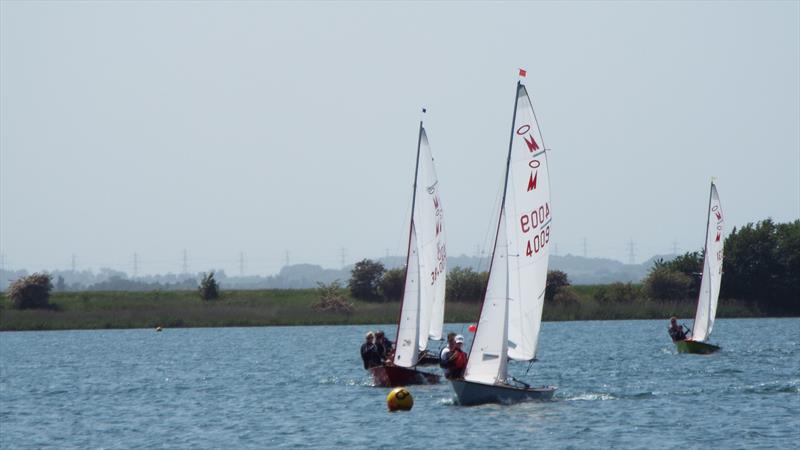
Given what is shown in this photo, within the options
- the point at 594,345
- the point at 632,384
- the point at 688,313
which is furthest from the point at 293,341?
the point at 632,384

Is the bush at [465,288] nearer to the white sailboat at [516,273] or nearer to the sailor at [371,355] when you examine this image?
the sailor at [371,355]

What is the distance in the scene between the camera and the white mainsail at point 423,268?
48.2 meters

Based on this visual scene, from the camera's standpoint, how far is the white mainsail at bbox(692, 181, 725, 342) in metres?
62.4

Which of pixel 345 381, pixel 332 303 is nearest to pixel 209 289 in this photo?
pixel 332 303

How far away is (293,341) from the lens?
8319 cm

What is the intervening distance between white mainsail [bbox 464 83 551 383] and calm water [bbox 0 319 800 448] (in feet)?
5.14

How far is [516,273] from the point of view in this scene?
125 feet

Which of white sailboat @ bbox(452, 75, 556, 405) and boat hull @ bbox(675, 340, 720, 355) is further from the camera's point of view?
boat hull @ bbox(675, 340, 720, 355)

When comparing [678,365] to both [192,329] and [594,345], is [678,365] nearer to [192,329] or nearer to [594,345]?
[594,345]

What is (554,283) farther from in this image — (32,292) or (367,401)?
(367,401)

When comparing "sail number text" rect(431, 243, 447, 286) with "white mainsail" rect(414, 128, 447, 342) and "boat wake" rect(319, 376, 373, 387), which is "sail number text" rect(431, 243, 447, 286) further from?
"boat wake" rect(319, 376, 373, 387)

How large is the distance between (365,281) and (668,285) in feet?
78.9

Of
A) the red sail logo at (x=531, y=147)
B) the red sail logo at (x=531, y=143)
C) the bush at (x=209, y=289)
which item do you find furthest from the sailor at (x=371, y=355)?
the bush at (x=209, y=289)

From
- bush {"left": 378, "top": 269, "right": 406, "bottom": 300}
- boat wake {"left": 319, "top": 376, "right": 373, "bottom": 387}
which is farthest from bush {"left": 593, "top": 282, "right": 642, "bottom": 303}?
boat wake {"left": 319, "top": 376, "right": 373, "bottom": 387}
